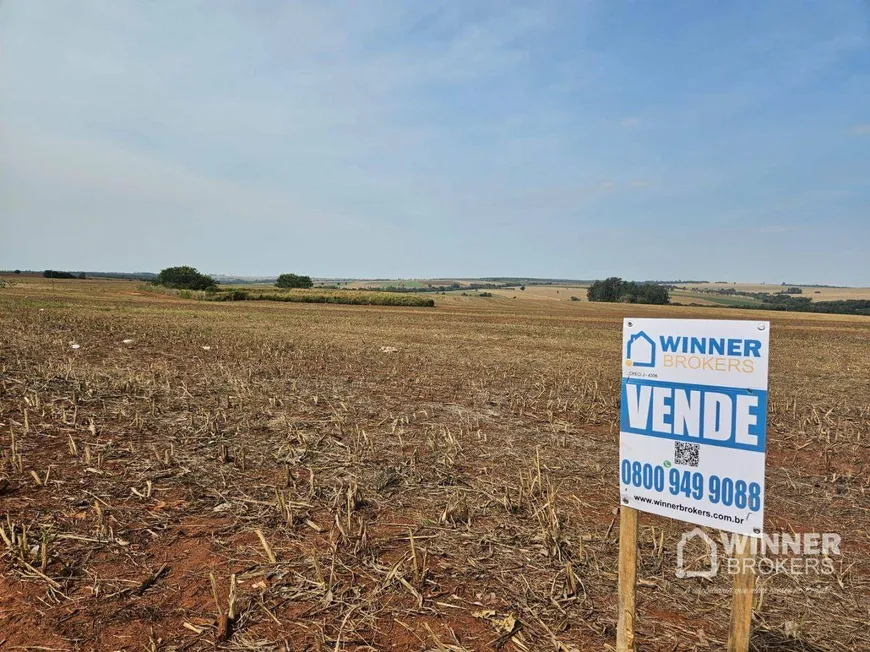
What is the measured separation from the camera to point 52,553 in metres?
4.31

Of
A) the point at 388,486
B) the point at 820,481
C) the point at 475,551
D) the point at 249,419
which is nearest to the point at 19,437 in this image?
the point at 249,419

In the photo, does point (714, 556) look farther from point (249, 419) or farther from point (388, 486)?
point (249, 419)

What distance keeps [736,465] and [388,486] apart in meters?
4.29

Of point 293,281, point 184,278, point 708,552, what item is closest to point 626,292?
point 293,281

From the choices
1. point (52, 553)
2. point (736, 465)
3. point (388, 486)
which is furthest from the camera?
point (388, 486)

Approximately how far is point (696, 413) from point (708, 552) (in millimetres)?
2820

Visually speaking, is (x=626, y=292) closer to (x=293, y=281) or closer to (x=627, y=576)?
(x=293, y=281)

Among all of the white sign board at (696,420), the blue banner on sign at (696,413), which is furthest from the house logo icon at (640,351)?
the blue banner on sign at (696,413)

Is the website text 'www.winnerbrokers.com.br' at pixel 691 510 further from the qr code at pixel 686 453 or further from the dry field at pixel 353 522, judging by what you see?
the dry field at pixel 353 522

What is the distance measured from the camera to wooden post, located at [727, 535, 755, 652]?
280 centimetres

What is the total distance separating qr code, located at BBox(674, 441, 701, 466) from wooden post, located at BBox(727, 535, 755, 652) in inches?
19.7

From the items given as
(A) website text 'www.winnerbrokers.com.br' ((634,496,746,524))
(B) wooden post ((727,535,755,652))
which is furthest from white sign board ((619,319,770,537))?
(B) wooden post ((727,535,755,652))

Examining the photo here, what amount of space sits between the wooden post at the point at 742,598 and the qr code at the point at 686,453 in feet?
1.64

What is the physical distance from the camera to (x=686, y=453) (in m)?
3.02
